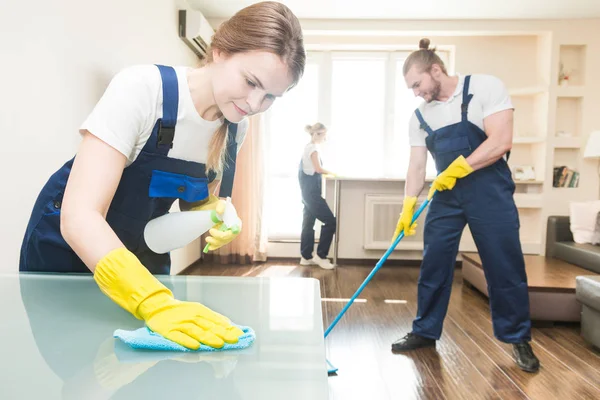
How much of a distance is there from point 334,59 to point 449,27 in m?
1.16

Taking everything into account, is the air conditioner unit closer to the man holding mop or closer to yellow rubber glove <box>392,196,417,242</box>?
the man holding mop

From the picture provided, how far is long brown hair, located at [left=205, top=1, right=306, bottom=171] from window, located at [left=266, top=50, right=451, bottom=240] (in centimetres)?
373

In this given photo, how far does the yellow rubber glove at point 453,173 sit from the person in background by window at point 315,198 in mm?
2030

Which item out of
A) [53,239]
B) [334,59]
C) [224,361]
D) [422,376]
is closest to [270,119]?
[334,59]

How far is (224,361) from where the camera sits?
47cm

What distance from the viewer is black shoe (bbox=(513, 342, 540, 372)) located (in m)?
1.86

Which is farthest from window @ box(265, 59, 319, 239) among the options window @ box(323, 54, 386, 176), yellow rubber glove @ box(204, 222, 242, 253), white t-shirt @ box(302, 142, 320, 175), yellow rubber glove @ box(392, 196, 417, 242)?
yellow rubber glove @ box(204, 222, 242, 253)

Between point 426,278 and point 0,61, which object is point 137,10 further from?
point 426,278

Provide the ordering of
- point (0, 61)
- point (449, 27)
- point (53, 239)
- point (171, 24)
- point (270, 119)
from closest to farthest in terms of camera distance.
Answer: point (53, 239) < point (0, 61) < point (171, 24) < point (449, 27) < point (270, 119)

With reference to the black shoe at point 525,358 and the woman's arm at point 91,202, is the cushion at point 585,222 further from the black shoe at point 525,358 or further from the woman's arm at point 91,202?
the woman's arm at point 91,202

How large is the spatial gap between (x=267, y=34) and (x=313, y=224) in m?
3.40

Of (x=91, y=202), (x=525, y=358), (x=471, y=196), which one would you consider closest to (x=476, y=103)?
(x=471, y=196)

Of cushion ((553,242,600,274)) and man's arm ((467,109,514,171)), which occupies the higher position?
man's arm ((467,109,514,171))

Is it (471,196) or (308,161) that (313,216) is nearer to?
(308,161)
